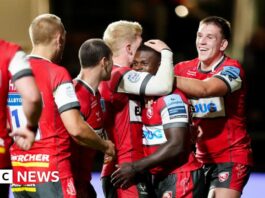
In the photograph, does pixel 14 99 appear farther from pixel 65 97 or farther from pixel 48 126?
pixel 65 97

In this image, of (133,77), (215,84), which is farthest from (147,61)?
(215,84)

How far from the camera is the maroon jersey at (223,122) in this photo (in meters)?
6.00

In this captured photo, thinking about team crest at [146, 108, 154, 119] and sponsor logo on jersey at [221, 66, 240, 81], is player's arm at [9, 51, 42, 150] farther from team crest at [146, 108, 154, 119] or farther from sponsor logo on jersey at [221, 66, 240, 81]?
sponsor logo on jersey at [221, 66, 240, 81]

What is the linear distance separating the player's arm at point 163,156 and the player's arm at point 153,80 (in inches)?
9.9

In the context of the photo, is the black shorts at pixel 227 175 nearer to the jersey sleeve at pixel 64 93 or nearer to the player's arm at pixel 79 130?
the player's arm at pixel 79 130

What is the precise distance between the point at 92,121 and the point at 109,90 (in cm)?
25

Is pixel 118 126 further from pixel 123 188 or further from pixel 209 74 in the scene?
pixel 209 74

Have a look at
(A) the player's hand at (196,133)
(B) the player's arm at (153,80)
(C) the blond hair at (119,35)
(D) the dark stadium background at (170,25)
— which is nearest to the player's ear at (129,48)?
(C) the blond hair at (119,35)

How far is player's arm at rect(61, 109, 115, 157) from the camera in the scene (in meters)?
4.88

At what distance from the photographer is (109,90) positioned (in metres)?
5.44

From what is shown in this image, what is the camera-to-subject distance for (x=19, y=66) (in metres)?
4.52

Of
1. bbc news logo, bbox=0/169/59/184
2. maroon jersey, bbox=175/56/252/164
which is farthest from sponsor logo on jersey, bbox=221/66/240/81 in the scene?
bbc news logo, bbox=0/169/59/184

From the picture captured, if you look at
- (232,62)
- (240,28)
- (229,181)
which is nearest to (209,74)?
(232,62)

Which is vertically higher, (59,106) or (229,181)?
(59,106)
